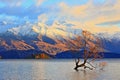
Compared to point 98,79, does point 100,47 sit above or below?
above

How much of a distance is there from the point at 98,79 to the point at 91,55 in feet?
76.2

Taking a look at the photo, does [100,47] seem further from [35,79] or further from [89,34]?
[35,79]

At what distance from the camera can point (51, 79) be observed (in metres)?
70.9

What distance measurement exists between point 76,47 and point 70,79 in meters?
24.7

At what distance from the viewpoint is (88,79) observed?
70.2 m

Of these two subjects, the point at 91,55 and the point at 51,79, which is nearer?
the point at 51,79

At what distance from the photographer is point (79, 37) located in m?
91.3

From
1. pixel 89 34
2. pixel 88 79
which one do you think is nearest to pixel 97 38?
pixel 89 34

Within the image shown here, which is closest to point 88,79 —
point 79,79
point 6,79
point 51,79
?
point 79,79

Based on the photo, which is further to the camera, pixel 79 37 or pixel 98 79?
pixel 79 37

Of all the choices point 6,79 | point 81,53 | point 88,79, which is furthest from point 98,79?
point 81,53

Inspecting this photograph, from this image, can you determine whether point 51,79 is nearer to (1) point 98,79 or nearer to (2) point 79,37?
(1) point 98,79

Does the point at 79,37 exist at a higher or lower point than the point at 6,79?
higher

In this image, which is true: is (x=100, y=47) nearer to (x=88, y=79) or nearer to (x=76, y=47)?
(x=76, y=47)
